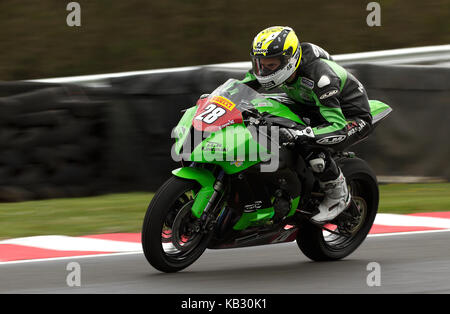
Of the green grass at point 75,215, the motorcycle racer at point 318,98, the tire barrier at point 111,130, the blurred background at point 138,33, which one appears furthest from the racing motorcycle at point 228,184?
the blurred background at point 138,33

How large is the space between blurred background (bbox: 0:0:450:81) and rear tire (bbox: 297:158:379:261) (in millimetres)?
8693

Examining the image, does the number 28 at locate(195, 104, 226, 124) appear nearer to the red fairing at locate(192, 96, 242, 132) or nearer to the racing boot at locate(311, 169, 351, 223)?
the red fairing at locate(192, 96, 242, 132)

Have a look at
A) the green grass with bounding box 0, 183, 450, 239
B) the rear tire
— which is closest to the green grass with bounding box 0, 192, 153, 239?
the green grass with bounding box 0, 183, 450, 239

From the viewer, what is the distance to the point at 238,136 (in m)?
5.73

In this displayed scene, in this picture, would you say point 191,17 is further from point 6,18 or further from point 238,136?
point 238,136

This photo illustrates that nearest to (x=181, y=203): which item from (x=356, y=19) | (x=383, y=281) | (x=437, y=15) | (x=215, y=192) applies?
(x=215, y=192)

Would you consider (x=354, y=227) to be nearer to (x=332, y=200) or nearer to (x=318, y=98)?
(x=332, y=200)

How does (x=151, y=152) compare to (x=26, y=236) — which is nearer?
(x=26, y=236)

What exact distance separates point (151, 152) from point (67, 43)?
5962 mm

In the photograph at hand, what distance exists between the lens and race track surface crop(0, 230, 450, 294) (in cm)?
545

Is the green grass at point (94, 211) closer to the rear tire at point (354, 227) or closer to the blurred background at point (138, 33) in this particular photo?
the rear tire at point (354, 227)

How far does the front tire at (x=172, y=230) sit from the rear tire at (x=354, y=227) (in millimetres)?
1031

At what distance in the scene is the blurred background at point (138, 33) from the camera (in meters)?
14.8

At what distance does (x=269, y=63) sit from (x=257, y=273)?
1.48 m
